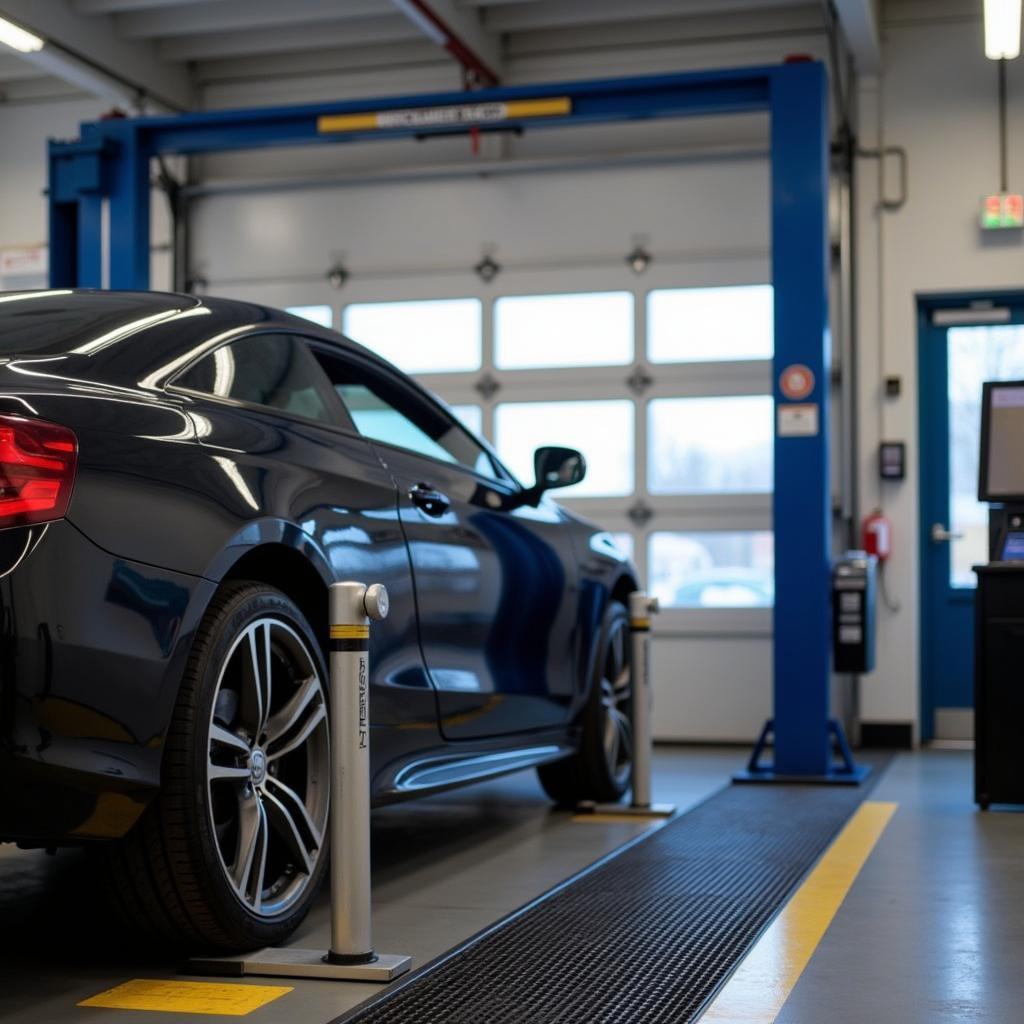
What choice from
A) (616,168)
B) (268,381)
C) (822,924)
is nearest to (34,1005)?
(268,381)

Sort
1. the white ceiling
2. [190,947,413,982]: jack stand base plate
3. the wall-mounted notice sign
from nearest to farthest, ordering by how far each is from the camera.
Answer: [190,947,413,982]: jack stand base plate
the wall-mounted notice sign
the white ceiling

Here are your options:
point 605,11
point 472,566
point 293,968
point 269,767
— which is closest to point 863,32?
point 605,11

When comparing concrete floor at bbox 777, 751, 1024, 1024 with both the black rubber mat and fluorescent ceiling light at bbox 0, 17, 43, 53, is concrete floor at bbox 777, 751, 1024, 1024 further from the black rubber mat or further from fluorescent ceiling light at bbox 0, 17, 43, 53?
fluorescent ceiling light at bbox 0, 17, 43, 53

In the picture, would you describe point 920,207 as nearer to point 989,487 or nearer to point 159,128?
point 989,487

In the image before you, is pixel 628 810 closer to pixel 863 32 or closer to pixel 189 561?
pixel 189 561

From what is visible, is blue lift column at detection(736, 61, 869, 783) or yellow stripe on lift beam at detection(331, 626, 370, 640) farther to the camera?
blue lift column at detection(736, 61, 869, 783)

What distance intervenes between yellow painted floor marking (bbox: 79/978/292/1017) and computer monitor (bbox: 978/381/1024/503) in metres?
3.99

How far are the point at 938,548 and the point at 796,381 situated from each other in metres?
2.65

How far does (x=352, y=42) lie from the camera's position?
9.62 meters

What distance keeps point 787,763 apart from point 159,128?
4532 mm

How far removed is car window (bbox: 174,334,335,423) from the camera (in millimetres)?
3289

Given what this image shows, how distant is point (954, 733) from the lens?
29.2 ft

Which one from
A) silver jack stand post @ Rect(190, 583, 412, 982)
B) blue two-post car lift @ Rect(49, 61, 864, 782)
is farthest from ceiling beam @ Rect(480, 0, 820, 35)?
silver jack stand post @ Rect(190, 583, 412, 982)

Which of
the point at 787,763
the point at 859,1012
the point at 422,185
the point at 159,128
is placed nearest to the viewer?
the point at 859,1012
